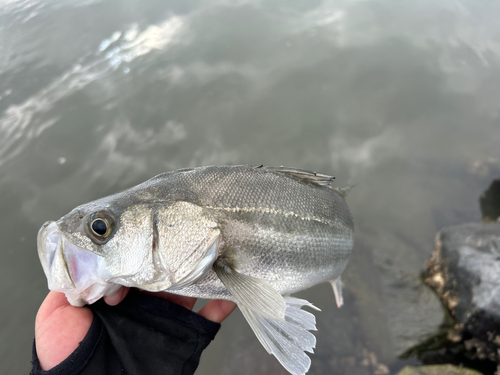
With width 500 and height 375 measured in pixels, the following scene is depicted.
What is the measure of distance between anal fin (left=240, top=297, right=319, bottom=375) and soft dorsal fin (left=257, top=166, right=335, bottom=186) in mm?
947

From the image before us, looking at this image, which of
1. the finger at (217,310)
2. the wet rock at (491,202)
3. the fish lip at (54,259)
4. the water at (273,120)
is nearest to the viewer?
the fish lip at (54,259)

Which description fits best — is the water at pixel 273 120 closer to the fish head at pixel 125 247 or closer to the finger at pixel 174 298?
the finger at pixel 174 298

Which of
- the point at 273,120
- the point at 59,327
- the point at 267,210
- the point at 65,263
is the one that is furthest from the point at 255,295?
the point at 273,120

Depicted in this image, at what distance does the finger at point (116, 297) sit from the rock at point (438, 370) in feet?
9.66

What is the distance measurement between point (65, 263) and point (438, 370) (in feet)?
11.7

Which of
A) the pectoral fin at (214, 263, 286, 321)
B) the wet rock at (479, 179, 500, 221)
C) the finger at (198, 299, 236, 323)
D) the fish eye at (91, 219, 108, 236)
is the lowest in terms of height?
the wet rock at (479, 179, 500, 221)

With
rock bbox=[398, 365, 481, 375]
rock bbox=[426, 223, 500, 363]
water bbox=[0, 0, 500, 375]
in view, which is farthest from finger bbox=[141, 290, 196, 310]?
rock bbox=[426, 223, 500, 363]

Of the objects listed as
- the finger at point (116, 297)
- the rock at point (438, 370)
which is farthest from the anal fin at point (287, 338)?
the rock at point (438, 370)

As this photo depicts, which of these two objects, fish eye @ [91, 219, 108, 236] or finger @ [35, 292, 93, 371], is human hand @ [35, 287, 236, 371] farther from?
fish eye @ [91, 219, 108, 236]

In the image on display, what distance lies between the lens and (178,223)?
153 centimetres

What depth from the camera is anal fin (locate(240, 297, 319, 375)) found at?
60.7 inches

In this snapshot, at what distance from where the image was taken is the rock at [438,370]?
281cm

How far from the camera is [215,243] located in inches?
63.1

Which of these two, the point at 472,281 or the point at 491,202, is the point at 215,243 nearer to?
the point at 472,281
